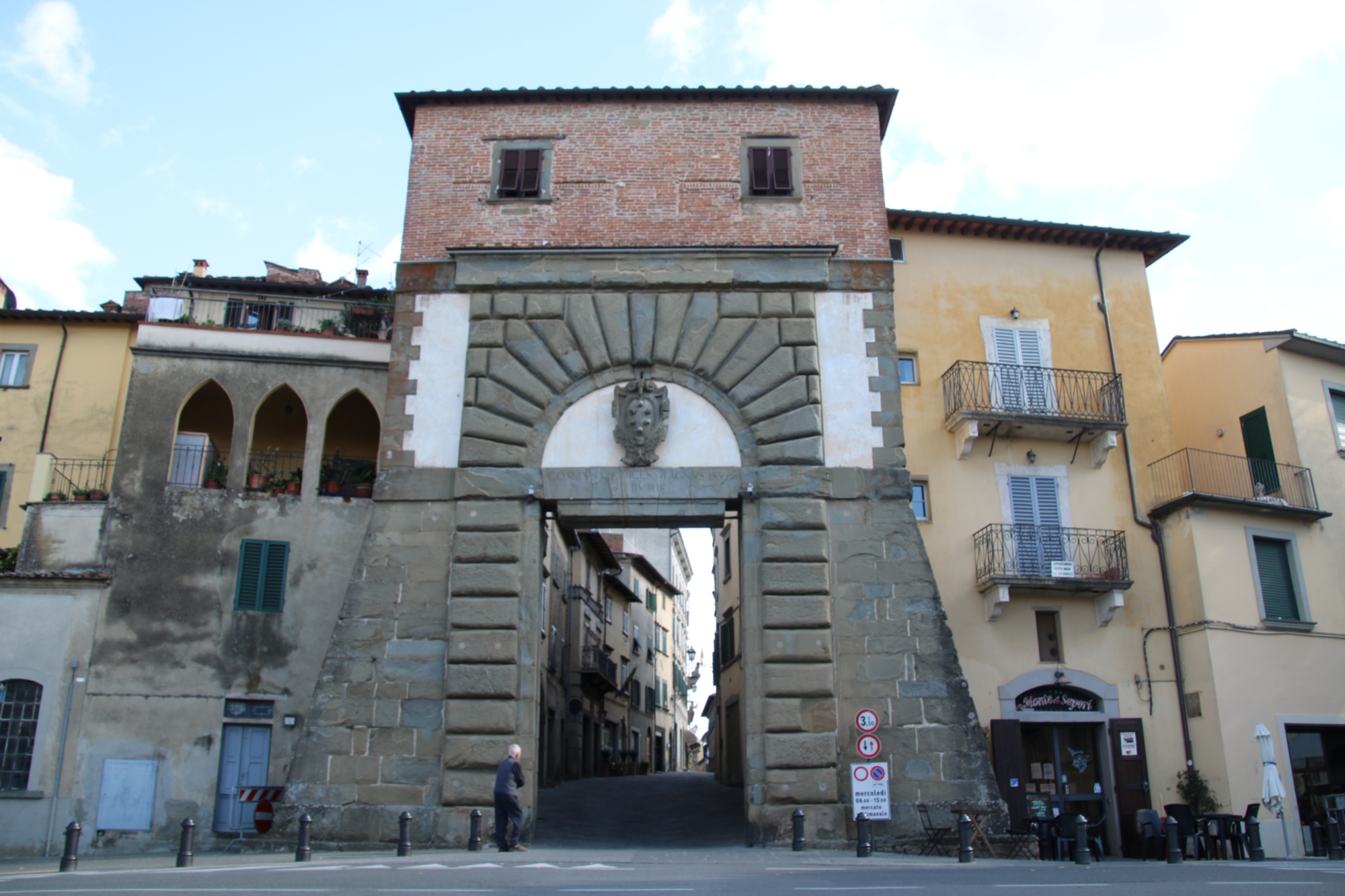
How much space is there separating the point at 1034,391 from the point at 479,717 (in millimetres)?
12871

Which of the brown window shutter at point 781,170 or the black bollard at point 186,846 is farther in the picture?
the brown window shutter at point 781,170

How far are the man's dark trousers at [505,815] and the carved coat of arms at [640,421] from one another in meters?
5.22

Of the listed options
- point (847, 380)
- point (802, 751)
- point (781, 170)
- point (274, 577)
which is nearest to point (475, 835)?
point (802, 751)

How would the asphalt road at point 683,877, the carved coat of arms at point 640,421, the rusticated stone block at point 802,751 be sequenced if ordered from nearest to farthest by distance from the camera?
1. the asphalt road at point 683,877
2. the rusticated stone block at point 802,751
3. the carved coat of arms at point 640,421

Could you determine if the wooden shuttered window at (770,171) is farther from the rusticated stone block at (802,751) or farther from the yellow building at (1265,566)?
the yellow building at (1265,566)

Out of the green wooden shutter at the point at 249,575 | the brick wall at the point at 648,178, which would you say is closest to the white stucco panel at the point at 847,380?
the brick wall at the point at 648,178

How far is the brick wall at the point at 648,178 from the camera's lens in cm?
1831

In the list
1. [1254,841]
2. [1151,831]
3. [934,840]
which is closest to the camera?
[934,840]

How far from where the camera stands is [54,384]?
930 inches

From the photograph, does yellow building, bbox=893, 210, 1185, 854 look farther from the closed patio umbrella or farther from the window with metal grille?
the window with metal grille

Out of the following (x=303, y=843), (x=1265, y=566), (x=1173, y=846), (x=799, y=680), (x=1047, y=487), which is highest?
(x=1047, y=487)

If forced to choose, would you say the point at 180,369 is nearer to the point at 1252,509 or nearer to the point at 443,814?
the point at 443,814

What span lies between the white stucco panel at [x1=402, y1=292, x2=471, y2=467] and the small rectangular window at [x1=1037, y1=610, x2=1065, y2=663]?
11.5 meters

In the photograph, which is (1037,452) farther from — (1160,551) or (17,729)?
(17,729)
